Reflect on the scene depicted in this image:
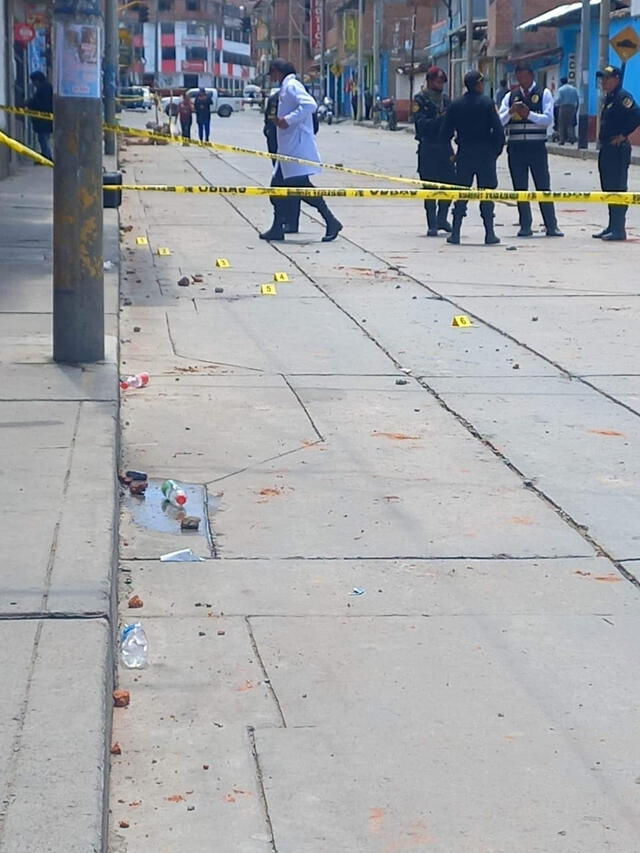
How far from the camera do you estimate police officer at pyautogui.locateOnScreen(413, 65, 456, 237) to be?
16672mm

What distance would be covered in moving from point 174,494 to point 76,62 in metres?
2.74

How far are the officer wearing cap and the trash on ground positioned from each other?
11.1 meters

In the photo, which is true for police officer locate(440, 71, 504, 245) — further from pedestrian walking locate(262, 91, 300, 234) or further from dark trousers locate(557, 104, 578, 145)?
dark trousers locate(557, 104, 578, 145)

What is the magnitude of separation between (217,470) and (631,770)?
128 inches

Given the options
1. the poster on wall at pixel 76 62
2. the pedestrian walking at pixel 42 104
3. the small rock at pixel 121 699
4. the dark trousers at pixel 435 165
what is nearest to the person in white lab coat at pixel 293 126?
the dark trousers at pixel 435 165

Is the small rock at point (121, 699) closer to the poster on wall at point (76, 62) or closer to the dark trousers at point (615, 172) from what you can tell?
the poster on wall at point (76, 62)

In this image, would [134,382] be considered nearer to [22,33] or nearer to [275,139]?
[275,139]

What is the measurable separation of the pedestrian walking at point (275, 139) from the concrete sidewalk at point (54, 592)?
23.5 ft

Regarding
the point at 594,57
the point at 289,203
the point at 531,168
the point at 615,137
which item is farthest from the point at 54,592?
the point at 594,57

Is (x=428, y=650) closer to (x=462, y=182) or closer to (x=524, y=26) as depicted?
(x=462, y=182)

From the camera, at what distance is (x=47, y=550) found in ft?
16.1

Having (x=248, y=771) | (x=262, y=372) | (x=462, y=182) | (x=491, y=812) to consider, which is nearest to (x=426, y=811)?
(x=491, y=812)

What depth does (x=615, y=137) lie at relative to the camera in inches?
640

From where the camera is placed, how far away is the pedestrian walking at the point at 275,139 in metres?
15.5
